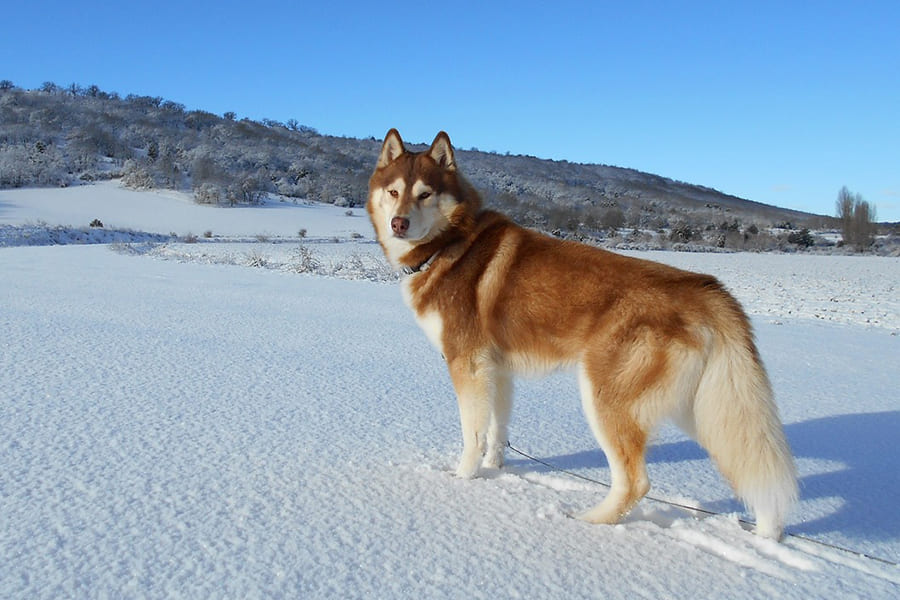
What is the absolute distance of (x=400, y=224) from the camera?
3.37 meters

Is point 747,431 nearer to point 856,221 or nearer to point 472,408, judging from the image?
point 472,408

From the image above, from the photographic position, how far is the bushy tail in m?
2.39

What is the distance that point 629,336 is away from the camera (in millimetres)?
2613

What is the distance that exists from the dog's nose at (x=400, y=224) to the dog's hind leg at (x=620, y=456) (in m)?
1.47

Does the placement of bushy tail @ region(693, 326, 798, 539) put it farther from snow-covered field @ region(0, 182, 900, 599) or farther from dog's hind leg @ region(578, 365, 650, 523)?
dog's hind leg @ region(578, 365, 650, 523)

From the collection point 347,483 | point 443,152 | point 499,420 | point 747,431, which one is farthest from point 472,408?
point 443,152

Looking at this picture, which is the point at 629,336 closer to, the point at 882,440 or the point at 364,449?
the point at 364,449

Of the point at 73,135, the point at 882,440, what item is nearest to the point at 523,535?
the point at 882,440

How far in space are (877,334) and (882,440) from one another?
728 centimetres

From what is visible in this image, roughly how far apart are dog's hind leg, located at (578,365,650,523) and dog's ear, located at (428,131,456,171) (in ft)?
6.12

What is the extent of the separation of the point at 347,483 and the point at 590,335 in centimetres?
139

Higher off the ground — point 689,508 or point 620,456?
point 620,456

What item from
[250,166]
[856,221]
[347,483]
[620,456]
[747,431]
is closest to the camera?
[747,431]

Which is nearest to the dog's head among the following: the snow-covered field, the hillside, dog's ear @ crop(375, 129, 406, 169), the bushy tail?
dog's ear @ crop(375, 129, 406, 169)
